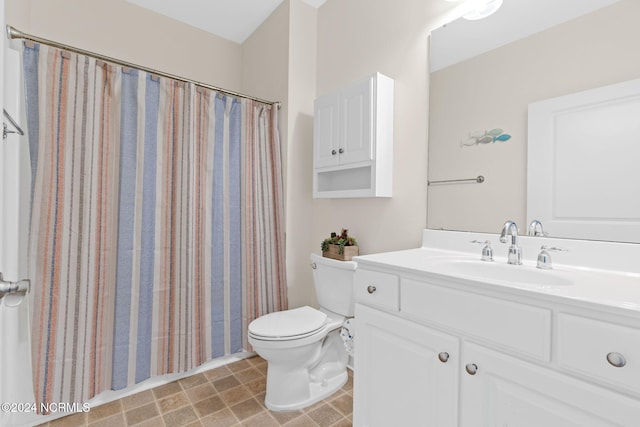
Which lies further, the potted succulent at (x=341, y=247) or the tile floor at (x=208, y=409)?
the potted succulent at (x=341, y=247)

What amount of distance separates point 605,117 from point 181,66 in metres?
2.68

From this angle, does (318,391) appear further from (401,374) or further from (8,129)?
(8,129)

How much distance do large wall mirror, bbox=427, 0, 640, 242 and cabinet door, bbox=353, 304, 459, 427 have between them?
2.04ft

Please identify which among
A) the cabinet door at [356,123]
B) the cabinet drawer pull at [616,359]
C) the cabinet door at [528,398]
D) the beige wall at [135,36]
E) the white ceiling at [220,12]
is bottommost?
the cabinet door at [528,398]

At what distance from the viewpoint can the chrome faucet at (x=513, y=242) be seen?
1.19 meters

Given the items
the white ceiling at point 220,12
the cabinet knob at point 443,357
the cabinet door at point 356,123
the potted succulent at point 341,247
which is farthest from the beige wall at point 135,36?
the cabinet knob at point 443,357

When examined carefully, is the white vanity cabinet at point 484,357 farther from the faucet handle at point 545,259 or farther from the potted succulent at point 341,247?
the potted succulent at point 341,247

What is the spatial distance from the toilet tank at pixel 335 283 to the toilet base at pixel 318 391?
1.30 ft

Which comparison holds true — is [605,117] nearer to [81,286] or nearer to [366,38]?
[366,38]

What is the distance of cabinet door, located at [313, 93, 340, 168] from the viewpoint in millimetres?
1890

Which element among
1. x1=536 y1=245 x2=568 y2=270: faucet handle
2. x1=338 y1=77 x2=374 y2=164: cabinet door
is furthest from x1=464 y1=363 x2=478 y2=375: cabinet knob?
x1=338 y1=77 x2=374 y2=164: cabinet door

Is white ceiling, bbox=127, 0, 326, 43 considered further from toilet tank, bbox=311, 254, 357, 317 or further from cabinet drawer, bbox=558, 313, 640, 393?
cabinet drawer, bbox=558, 313, 640, 393

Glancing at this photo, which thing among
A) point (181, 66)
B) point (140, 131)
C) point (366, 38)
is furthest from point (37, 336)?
point (366, 38)

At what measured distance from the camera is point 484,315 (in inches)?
35.0
